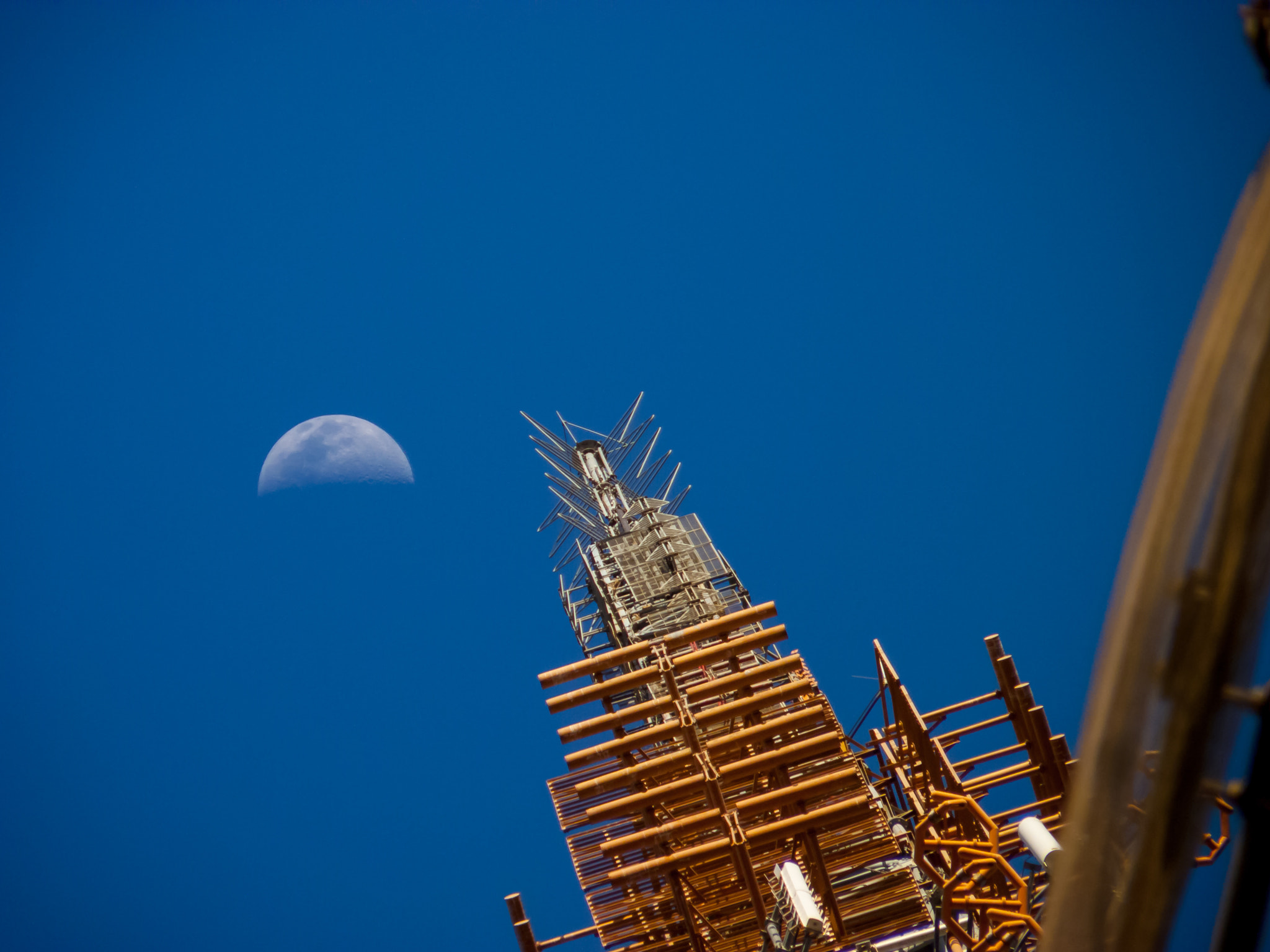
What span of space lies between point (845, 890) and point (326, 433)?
65281 millimetres

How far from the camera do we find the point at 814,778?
65.7ft

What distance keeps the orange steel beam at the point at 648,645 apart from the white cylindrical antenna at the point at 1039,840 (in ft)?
27.4

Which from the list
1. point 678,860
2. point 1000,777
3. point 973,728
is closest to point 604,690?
point 678,860

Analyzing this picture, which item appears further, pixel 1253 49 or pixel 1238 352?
pixel 1253 49

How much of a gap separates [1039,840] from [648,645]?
9.84 meters

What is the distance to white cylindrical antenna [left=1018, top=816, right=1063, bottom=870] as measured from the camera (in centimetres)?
1374

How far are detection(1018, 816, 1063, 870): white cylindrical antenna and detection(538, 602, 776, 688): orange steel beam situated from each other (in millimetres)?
8359

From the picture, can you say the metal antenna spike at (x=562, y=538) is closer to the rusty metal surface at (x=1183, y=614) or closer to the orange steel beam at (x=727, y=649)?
the orange steel beam at (x=727, y=649)

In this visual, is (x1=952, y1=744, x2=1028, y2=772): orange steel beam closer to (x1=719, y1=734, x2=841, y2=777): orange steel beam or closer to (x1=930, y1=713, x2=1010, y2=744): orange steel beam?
(x1=930, y1=713, x2=1010, y2=744): orange steel beam

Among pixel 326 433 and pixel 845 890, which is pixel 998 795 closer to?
pixel 845 890

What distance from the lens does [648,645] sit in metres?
22.1

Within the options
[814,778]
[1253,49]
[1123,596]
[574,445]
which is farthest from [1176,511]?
[574,445]

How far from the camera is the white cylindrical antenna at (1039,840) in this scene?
13742 millimetres

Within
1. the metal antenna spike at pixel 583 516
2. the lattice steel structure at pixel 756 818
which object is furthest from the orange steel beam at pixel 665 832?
the metal antenna spike at pixel 583 516
